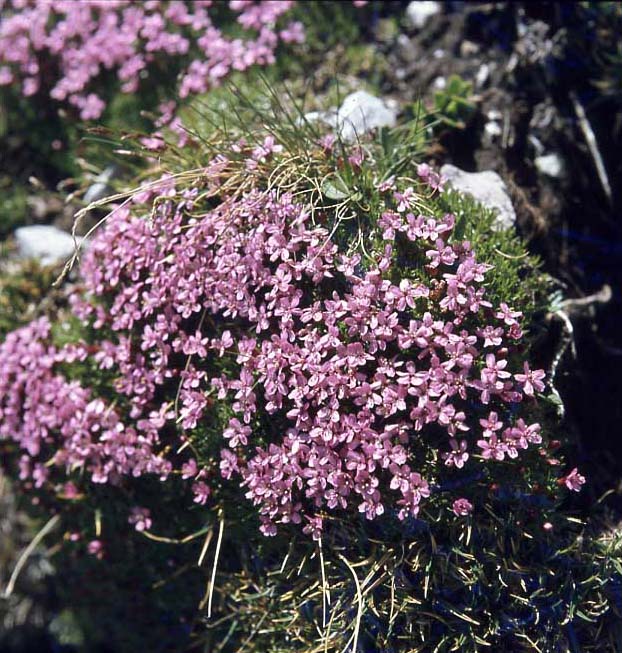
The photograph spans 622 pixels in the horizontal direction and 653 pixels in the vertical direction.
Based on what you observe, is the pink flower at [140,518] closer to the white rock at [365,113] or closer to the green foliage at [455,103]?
the white rock at [365,113]

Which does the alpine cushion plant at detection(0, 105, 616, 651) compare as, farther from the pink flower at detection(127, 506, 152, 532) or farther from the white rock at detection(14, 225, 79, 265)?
the white rock at detection(14, 225, 79, 265)

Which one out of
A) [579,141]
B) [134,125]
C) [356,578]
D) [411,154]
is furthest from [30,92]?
[356,578]

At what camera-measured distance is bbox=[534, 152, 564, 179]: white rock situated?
477 centimetres

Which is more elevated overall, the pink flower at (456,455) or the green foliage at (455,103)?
the green foliage at (455,103)

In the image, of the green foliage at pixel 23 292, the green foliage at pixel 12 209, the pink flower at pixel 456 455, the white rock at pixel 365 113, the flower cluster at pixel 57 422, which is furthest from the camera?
the green foliage at pixel 12 209

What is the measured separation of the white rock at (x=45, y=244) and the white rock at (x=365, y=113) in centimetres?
220

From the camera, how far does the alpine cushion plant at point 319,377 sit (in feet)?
11.1

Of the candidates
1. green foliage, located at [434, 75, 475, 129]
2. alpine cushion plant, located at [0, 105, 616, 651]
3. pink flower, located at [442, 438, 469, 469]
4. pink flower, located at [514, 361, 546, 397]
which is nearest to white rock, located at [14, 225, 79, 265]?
alpine cushion plant, located at [0, 105, 616, 651]

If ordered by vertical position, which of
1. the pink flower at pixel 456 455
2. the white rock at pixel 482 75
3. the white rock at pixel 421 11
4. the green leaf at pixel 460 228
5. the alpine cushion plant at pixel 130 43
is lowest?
the pink flower at pixel 456 455

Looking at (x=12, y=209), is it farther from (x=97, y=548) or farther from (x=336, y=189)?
(x=336, y=189)

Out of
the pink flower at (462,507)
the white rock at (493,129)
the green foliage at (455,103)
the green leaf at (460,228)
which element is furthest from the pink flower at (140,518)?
the white rock at (493,129)

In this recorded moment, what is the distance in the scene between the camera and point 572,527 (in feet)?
Result: 11.7

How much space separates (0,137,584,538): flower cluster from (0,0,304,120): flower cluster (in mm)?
1712

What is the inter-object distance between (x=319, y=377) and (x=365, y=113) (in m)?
2.03
